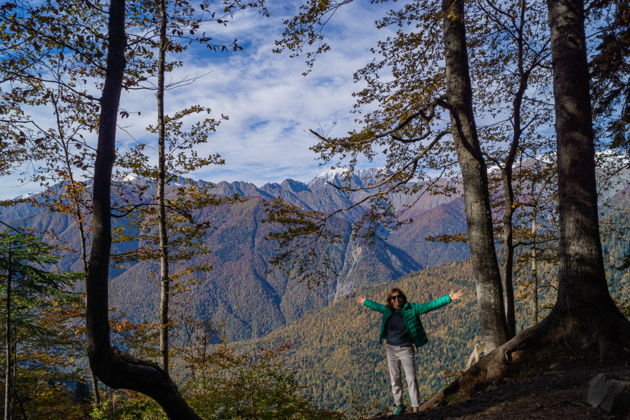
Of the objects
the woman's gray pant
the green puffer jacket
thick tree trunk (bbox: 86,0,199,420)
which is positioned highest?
thick tree trunk (bbox: 86,0,199,420)

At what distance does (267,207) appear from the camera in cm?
780

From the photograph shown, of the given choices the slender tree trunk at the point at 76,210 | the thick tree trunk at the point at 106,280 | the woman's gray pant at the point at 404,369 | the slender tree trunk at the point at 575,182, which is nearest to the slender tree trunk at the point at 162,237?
the slender tree trunk at the point at 76,210

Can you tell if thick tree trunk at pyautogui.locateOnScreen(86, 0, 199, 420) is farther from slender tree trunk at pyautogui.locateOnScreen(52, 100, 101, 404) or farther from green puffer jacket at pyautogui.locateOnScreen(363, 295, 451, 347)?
slender tree trunk at pyautogui.locateOnScreen(52, 100, 101, 404)

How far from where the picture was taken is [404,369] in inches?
215

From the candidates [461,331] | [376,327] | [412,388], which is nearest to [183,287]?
[412,388]

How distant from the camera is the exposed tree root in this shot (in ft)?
14.1

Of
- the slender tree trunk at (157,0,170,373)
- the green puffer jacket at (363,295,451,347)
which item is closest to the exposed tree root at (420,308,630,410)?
the green puffer jacket at (363,295,451,347)

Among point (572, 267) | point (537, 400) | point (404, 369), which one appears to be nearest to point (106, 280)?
point (404, 369)

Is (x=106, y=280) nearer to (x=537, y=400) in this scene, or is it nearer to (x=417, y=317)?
(x=417, y=317)

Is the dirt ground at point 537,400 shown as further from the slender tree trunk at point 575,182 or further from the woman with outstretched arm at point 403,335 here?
the woman with outstretched arm at point 403,335

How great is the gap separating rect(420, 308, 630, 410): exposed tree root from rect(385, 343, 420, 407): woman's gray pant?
0.30 metres

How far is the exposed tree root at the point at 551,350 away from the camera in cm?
429

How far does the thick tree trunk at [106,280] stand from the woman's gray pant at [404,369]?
3026 mm

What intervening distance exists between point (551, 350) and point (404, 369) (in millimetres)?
2004
